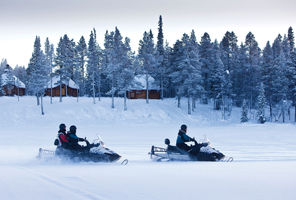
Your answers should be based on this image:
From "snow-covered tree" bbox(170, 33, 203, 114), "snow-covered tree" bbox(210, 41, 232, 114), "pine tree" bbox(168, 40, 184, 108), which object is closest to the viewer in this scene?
"snow-covered tree" bbox(170, 33, 203, 114)

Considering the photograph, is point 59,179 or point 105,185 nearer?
point 105,185

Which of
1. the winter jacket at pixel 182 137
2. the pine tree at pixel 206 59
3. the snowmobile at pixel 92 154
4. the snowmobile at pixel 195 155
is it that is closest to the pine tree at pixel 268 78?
the pine tree at pixel 206 59

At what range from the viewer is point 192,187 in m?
7.87

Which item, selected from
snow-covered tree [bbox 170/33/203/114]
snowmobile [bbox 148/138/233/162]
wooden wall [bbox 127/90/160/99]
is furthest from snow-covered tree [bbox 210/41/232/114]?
snowmobile [bbox 148/138/233/162]

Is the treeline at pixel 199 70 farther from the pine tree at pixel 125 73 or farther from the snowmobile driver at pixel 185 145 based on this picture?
the snowmobile driver at pixel 185 145

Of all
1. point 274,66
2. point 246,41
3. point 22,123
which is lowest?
point 22,123

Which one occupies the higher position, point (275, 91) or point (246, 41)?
point (246, 41)

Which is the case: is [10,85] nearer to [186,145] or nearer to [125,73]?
[125,73]

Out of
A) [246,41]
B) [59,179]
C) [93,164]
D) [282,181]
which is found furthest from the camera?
[246,41]

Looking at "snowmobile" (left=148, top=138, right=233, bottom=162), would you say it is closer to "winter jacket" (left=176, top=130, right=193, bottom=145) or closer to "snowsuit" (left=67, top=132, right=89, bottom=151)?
"winter jacket" (left=176, top=130, right=193, bottom=145)

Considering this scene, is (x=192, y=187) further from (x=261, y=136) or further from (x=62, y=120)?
(x=62, y=120)

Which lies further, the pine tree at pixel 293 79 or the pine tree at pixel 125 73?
the pine tree at pixel 293 79

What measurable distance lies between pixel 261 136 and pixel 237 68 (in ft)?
128

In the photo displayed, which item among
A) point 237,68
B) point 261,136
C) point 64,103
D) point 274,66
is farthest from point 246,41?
point 261,136
